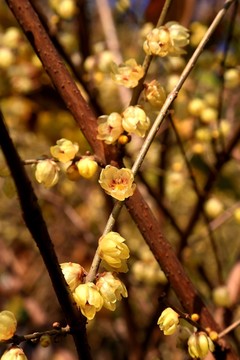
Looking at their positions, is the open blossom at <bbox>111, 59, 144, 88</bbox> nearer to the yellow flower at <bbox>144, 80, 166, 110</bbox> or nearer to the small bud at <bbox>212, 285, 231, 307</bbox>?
the yellow flower at <bbox>144, 80, 166, 110</bbox>

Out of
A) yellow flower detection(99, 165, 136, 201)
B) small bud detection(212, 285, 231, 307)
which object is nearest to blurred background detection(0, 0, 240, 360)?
small bud detection(212, 285, 231, 307)

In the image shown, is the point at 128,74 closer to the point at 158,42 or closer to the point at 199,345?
the point at 158,42

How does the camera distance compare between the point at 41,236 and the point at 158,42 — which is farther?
the point at 158,42

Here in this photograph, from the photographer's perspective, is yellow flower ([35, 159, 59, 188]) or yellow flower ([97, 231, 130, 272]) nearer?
yellow flower ([97, 231, 130, 272])

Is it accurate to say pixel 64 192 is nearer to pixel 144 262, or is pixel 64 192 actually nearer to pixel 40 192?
pixel 40 192

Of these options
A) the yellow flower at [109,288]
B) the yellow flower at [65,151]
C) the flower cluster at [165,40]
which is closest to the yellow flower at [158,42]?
the flower cluster at [165,40]

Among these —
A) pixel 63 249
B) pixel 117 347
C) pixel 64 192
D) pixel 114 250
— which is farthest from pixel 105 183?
pixel 63 249

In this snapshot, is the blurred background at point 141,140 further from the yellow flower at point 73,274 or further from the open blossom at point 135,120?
the yellow flower at point 73,274

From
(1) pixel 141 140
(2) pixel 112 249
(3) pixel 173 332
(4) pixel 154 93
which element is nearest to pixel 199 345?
(3) pixel 173 332
